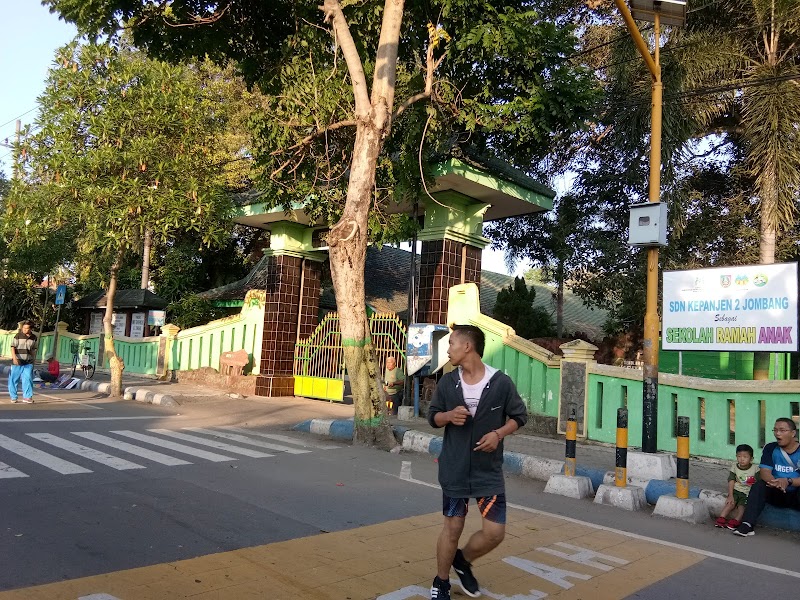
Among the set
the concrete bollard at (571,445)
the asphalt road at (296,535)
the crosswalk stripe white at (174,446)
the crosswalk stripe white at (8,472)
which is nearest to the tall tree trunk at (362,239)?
the asphalt road at (296,535)

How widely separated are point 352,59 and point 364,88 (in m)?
0.55

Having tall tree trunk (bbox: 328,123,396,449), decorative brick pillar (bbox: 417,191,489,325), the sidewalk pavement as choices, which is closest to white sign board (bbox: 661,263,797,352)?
the sidewalk pavement

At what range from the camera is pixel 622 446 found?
22.8ft

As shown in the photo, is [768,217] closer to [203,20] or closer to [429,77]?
[429,77]

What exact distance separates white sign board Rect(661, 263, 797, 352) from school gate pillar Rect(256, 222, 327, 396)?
9.99 meters

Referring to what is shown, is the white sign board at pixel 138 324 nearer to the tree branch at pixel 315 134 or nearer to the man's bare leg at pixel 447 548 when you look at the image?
the tree branch at pixel 315 134

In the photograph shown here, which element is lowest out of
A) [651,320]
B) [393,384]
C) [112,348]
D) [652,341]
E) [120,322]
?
[393,384]

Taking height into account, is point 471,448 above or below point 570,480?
above

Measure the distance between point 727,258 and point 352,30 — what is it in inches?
423

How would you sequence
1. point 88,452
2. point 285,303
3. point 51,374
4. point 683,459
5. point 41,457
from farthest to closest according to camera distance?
point 51,374, point 285,303, point 88,452, point 41,457, point 683,459

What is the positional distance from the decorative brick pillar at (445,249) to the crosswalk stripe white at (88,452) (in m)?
6.96

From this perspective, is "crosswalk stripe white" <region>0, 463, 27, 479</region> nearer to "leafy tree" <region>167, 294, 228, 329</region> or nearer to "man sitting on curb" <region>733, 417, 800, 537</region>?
"man sitting on curb" <region>733, 417, 800, 537</region>

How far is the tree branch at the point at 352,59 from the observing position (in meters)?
9.88

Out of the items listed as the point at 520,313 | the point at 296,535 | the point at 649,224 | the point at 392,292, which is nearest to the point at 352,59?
the point at 649,224
